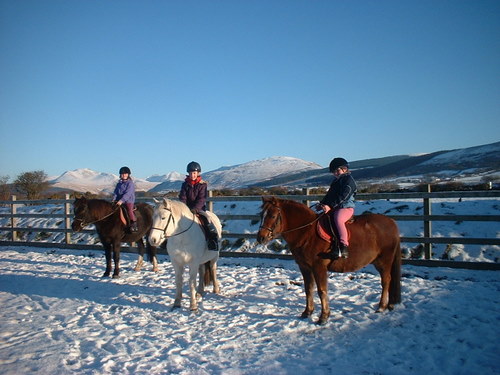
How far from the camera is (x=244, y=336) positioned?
4520 mm

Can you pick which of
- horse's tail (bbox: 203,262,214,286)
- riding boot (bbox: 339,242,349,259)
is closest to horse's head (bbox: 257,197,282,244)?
riding boot (bbox: 339,242,349,259)

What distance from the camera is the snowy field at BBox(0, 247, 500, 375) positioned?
3.72m

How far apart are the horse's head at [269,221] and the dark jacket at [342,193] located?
791mm

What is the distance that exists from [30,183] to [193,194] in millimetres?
22362

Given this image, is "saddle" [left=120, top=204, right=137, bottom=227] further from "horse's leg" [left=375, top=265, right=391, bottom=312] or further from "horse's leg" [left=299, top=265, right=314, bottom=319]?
"horse's leg" [left=375, top=265, right=391, bottom=312]

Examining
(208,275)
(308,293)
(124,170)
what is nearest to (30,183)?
(124,170)

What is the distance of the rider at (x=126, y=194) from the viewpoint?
28.2ft

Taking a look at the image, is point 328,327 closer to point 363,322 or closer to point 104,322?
point 363,322

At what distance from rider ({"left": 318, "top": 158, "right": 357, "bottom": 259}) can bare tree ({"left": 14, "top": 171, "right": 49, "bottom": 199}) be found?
2405cm

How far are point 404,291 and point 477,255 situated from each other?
286 cm

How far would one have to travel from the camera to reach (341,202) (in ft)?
16.1

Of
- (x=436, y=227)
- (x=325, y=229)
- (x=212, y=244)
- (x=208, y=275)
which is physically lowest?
(x=208, y=275)

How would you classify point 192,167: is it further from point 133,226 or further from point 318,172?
point 318,172

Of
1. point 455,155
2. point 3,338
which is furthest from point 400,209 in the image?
point 455,155
